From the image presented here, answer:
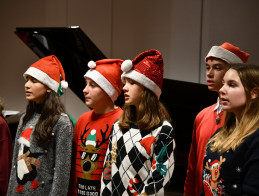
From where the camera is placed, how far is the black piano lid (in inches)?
136

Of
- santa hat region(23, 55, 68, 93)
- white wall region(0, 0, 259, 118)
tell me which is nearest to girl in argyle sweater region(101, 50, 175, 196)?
santa hat region(23, 55, 68, 93)

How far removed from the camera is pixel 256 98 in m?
1.82

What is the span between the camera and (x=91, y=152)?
2555 mm

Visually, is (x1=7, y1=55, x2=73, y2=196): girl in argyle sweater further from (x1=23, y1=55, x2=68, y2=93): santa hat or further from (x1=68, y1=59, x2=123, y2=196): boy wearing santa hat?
(x1=68, y1=59, x2=123, y2=196): boy wearing santa hat

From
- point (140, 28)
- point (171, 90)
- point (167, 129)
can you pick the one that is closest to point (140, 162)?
point (167, 129)

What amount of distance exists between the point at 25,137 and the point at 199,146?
1.27m

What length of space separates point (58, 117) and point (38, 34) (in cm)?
125

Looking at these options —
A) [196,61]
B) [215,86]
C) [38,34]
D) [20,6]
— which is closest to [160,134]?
[215,86]

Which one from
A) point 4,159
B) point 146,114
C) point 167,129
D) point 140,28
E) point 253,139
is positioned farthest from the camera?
point 140,28

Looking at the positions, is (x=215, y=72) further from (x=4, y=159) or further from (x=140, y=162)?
(x=4, y=159)

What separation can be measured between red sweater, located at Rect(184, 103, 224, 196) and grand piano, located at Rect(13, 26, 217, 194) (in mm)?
1131

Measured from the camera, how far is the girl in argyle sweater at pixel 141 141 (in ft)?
7.00

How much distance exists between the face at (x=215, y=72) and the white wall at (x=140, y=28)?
237 centimetres

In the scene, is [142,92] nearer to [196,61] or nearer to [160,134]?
[160,134]
